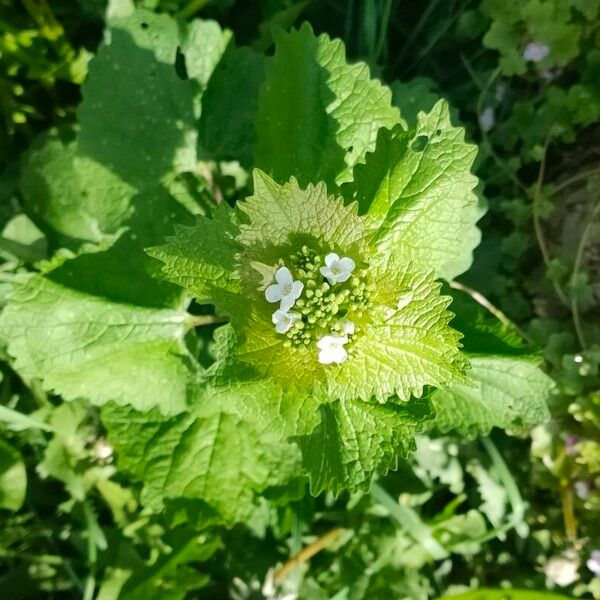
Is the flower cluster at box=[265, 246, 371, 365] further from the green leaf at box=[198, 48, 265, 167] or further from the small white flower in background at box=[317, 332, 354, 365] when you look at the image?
the green leaf at box=[198, 48, 265, 167]

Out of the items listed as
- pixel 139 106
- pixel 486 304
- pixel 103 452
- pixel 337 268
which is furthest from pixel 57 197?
pixel 486 304

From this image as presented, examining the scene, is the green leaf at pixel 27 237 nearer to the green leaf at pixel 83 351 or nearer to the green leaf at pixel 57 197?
the green leaf at pixel 57 197

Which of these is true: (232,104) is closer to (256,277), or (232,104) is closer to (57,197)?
(57,197)

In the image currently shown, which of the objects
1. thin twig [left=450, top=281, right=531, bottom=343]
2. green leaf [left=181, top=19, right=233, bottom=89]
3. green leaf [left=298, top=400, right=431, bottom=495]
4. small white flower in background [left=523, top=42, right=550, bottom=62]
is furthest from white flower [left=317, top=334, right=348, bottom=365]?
small white flower in background [left=523, top=42, right=550, bottom=62]

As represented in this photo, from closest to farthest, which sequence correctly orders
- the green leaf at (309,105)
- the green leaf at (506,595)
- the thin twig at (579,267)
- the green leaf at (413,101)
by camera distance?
the green leaf at (309,105)
the green leaf at (413,101)
the green leaf at (506,595)
the thin twig at (579,267)

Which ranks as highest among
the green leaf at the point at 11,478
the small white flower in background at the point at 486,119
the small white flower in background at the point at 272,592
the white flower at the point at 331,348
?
the white flower at the point at 331,348

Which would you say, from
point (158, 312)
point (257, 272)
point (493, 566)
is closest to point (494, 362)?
point (257, 272)

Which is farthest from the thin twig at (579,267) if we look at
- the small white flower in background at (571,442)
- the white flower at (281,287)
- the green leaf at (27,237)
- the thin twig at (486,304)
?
the green leaf at (27,237)
